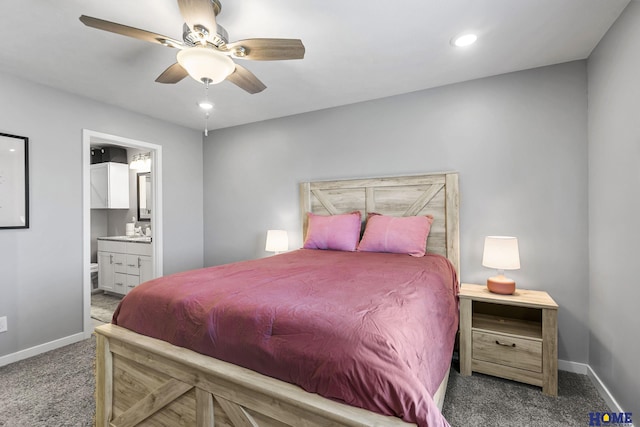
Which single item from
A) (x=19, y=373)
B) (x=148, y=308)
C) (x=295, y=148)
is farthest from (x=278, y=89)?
(x=19, y=373)

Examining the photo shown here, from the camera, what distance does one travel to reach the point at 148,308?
1.59 m

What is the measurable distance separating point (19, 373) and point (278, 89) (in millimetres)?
3212

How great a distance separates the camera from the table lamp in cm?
228

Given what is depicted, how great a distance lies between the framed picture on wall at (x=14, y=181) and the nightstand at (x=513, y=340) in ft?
12.3

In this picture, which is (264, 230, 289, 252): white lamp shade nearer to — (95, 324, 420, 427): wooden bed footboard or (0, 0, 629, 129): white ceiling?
(0, 0, 629, 129): white ceiling

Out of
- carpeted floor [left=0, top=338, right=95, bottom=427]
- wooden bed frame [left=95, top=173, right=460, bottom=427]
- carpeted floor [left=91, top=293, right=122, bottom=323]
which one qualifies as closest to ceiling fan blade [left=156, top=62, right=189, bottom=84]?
wooden bed frame [left=95, top=173, right=460, bottom=427]

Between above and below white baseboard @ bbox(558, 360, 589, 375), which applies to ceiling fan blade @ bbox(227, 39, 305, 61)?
above

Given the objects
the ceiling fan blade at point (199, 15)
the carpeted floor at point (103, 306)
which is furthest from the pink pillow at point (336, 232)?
the carpeted floor at point (103, 306)

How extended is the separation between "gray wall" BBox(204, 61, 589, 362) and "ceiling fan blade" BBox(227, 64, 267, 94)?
1416mm

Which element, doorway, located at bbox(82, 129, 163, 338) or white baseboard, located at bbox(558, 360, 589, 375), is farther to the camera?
doorway, located at bbox(82, 129, 163, 338)

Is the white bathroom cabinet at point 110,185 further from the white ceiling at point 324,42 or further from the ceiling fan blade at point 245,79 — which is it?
the ceiling fan blade at point 245,79

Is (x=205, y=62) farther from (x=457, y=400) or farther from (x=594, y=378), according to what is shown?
(x=594, y=378)

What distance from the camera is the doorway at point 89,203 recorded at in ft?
10.1

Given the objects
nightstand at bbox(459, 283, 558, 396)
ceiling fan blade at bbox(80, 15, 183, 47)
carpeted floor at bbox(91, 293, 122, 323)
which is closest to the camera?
ceiling fan blade at bbox(80, 15, 183, 47)
